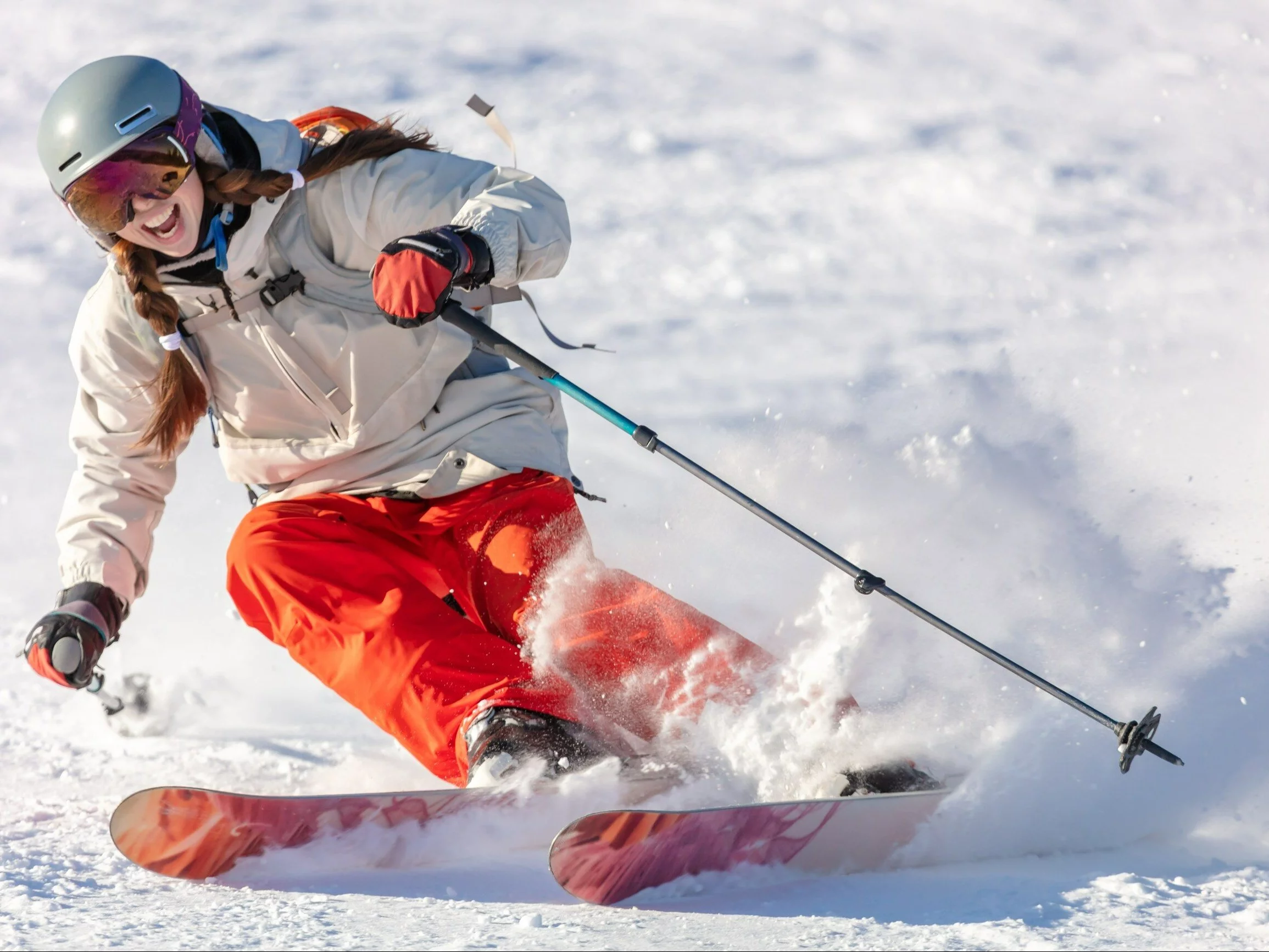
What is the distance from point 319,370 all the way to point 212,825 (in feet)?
3.57

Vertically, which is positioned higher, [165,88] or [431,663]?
[165,88]

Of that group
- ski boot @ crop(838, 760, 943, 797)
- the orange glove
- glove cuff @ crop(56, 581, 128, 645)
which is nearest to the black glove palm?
glove cuff @ crop(56, 581, 128, 645)

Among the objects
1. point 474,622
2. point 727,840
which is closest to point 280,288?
point 474,622

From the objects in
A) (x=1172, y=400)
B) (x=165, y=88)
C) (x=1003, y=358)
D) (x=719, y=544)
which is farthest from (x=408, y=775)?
(x=1003, y=358)

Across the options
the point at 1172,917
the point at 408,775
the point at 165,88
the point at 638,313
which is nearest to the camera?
the point at 1172,917

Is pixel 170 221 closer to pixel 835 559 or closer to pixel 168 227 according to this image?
pixel 168 227

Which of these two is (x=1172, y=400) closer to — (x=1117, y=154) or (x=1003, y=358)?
(x=1003, y=358)

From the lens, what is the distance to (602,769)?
2477 mm

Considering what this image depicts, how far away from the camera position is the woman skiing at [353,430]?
2.43 meters

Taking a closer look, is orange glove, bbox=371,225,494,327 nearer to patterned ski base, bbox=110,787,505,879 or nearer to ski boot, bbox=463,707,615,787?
ski boot, bbox=463,707,615,787

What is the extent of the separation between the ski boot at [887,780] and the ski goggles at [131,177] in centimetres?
186

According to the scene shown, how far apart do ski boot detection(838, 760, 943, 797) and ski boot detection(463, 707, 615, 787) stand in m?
0.52

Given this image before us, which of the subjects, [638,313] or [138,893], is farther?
[638,313]

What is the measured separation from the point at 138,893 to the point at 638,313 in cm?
518
